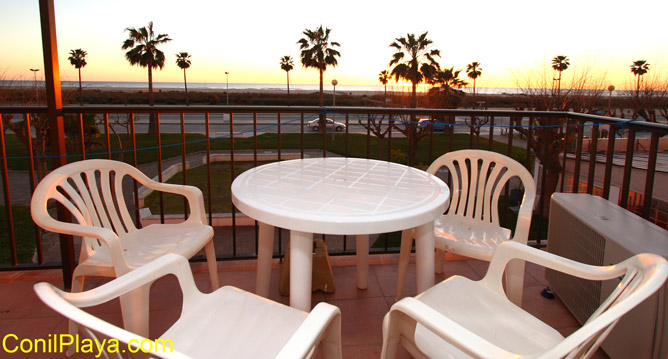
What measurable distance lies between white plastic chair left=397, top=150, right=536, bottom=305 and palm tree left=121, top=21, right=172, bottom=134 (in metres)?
23.0

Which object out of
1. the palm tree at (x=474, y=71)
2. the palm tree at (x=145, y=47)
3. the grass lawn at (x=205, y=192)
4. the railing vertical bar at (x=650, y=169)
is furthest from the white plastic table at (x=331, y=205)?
the palm tree at (x=474, y=71)

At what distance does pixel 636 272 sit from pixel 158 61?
2538cm

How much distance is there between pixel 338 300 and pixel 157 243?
3.24 ft

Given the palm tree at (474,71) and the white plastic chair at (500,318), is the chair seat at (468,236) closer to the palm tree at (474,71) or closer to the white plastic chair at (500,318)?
the white plastic chair at (500,318)

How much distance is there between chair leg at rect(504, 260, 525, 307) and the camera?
5.52 feet

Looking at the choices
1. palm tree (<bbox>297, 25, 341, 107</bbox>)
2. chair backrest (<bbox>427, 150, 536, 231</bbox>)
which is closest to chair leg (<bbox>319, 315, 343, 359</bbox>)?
chair backrest (<bbox>427, 150, 536, 231</bbox>)

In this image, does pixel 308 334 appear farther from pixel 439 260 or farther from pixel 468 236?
pixel 439 260

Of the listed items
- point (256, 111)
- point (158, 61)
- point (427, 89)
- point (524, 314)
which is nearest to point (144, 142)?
point (158, 61)

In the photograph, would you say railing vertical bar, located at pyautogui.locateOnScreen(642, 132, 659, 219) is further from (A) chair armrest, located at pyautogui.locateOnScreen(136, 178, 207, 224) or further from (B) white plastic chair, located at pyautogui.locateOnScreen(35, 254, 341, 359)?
(A) chair armrest, located at pyautogui.locateOnScreen(136, 178, 207, 224)

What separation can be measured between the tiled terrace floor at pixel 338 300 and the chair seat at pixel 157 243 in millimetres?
446

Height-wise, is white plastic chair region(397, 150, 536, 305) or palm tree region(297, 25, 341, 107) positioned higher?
palm tree region(297, 25, 341, 107)

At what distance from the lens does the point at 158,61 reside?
22.7 metres

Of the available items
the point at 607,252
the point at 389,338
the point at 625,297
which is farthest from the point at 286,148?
the point at 625,297

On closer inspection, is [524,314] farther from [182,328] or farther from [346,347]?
[182,328]
